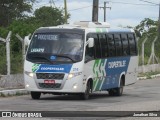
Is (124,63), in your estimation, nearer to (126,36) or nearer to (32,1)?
(126,36)

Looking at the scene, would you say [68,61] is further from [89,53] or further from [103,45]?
[103,45]

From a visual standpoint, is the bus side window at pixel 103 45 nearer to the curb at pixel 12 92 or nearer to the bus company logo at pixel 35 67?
the bus company logo at pixel 35 67

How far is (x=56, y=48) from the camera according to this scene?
20.4 meters

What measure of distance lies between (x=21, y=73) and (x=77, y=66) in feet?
22.8

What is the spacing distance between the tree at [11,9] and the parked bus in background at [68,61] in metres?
23.1

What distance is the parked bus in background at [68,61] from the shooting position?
1998 cm

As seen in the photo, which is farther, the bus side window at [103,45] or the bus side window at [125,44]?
the bus side window at [125,44]

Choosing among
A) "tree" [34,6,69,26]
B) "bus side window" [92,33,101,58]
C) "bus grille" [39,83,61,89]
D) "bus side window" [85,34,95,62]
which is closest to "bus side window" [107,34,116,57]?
"bus side window" [92,33,101,58]

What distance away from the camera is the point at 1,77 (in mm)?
24453

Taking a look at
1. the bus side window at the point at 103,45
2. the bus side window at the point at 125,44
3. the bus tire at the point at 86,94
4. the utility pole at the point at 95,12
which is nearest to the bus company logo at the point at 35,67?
the bus tire at the point at 86,94

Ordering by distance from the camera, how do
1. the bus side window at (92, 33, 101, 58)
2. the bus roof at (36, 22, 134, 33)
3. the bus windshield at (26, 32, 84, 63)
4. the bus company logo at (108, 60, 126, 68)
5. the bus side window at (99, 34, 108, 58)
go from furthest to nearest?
1. the bus company logo at (108, 60, 126, 68)
2. the bus side window at (99, 34, 108, 58)
3. the bus side window at (92, 33, 101, 58)
4. the bus roof at (36, 22, 134, 33)
5. the bus windshield at (26, 32, 84, 63)

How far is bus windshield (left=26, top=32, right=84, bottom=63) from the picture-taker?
20188mm

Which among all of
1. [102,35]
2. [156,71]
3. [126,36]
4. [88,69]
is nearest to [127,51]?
[126,36]

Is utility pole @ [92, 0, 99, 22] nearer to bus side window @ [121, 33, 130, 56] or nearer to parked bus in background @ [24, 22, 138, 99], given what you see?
bus side window @ [121, 33, 130, 56]
